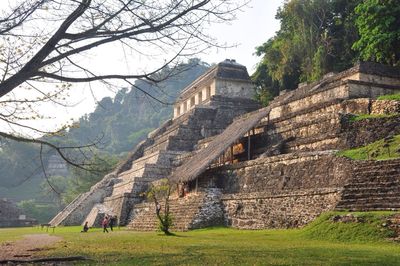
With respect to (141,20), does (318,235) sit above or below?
below

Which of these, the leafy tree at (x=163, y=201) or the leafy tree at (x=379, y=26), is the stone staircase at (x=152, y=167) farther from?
the leafy tree at (x=379, y=26)

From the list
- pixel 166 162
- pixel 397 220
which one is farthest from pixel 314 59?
pixel 397 220

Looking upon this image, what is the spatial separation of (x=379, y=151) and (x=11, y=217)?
30446 mm

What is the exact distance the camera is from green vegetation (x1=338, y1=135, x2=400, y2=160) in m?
11.7

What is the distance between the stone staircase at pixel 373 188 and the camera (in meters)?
10.0

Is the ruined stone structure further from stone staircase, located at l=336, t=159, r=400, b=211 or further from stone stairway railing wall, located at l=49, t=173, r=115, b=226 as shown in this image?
stone staircase, located at l=336, t=159, r=400, b=211

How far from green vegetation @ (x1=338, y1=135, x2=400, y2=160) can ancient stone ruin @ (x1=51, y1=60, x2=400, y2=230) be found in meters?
0.37

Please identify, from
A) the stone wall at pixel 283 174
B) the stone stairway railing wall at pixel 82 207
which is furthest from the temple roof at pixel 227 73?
the stone wall at pixel 283 174

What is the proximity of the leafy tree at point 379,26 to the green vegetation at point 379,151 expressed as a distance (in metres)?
7.51

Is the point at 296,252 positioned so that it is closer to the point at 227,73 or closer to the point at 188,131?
the point at 188,131

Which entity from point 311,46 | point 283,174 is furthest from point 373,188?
point 311,46

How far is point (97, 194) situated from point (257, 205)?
14.5 meters

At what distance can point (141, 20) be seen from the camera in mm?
7461

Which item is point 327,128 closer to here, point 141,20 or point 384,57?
point 384,57
